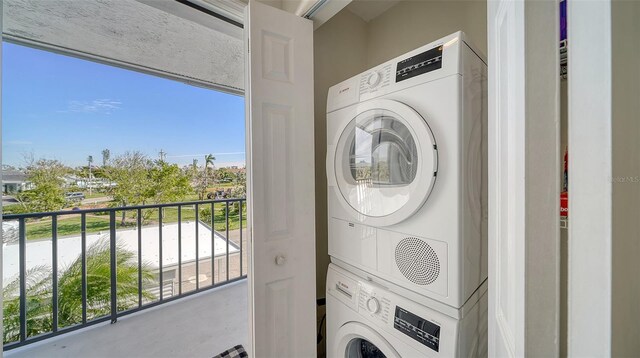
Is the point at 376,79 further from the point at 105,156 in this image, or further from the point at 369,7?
the point at 105,156

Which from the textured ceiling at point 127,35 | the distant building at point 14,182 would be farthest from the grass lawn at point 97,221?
the textured ceiling at point 127,35

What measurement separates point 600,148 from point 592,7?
16cm

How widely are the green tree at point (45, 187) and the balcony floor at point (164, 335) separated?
1067 millimetres

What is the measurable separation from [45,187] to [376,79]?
8.04ft

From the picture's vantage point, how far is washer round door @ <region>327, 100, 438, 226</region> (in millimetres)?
899

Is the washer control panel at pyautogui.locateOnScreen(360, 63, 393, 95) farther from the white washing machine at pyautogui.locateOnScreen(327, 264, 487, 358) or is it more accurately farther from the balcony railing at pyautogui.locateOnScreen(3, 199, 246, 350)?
the balcony railing at pyautogui.locateOnScreen(3, 199, 246, 350)

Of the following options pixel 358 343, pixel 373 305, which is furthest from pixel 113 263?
pixel 373 305

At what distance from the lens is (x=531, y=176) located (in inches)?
14.6

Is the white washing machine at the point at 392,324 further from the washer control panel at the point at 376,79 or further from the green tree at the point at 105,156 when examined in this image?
the green tree at the point at 105,156
